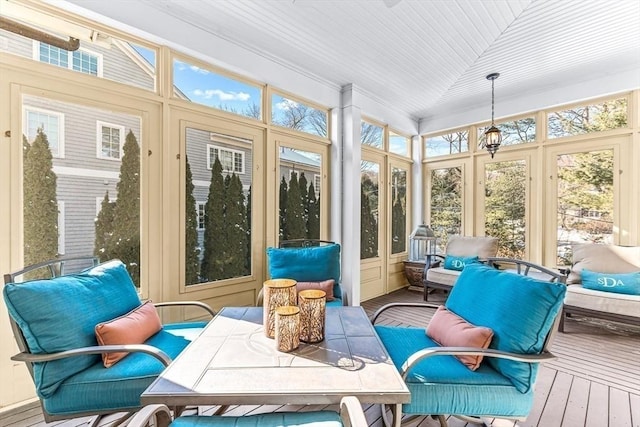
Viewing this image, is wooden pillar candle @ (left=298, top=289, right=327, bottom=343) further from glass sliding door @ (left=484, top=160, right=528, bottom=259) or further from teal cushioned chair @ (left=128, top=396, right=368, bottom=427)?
glass sliding door @ (left=484, top=160, right=528, bottom=259)

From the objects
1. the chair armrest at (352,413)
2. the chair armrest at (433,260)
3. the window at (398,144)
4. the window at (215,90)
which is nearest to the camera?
the chair armrest at (352,413)

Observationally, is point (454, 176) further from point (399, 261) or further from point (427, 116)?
point (399, 261)

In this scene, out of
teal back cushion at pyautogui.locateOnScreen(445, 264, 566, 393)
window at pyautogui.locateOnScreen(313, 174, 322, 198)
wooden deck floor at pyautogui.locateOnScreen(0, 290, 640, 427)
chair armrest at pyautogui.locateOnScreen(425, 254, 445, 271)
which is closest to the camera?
teal back cushion at pyautogui.locateOnScreen(445, 264, 566, 393)

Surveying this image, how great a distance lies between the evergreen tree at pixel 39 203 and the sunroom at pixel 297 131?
1cm

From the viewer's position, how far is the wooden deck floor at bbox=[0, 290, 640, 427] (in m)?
1.89

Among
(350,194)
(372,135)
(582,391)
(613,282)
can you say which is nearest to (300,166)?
(350,194)

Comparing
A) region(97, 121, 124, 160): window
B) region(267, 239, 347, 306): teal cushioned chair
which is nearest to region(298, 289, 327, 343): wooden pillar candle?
region(267, 239, 347, 306): teal cushioned chair

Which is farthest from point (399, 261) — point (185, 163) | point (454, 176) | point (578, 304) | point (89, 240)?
point (89, 240)

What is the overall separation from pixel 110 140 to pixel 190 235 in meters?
0.99

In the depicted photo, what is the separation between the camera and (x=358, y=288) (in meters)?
4.08

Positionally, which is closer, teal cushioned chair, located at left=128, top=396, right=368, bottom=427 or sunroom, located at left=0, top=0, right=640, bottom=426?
teal cushioned chair, located at left=128, top=396, right=368, bottom=427

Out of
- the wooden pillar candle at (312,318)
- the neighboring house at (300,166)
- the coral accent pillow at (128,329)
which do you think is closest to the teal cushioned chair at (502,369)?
the wooden pillar candle at (312,318)

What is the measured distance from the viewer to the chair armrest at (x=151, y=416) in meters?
0.93

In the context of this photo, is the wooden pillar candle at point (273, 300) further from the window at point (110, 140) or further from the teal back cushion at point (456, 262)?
the teal back cushion at point (456, 262)
